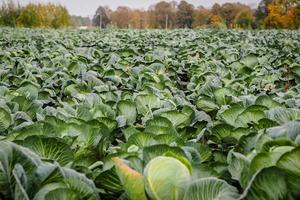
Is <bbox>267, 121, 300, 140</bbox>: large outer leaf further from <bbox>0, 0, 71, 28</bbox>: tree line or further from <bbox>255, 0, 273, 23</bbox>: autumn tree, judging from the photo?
A: <bbox>255, 0, 273, 23</bbox>: autumn tree

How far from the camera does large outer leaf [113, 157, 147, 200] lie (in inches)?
42.7

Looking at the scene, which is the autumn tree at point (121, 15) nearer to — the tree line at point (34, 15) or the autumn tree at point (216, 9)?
the autumn tree at point (216, 9)

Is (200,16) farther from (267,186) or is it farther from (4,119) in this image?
(267,186)

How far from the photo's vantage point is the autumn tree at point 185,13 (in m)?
72.0

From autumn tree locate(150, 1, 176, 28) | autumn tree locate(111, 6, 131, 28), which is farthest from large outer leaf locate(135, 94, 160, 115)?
autumn tree locate(111, 6, 131, 28)

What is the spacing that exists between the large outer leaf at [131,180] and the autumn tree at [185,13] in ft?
235

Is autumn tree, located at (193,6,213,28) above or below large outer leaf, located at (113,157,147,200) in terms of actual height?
below

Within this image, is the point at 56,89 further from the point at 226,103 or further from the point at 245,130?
the point at 245,130

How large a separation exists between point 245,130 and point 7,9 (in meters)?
38.6

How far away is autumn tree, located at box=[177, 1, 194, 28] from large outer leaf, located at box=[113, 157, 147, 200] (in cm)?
7156

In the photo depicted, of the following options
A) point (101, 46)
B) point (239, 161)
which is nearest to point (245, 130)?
point (239, 161)

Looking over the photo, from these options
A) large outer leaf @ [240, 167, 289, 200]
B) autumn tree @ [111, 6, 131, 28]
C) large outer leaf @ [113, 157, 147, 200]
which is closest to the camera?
large outer leaf @ [240, 167, 289, 200]

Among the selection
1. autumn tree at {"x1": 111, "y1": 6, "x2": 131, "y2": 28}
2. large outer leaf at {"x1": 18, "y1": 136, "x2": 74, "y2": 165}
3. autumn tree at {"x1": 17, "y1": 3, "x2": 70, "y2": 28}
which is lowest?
autumn tree at {"x1": 111, "y1": 6, "x2": 131, "y2": 28}

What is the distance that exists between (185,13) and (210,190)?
7414 centimetres
